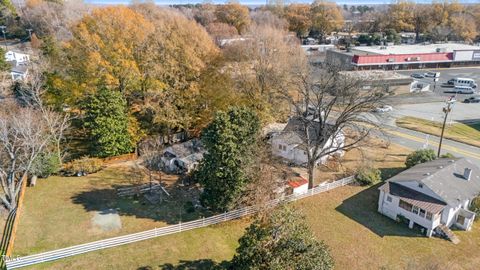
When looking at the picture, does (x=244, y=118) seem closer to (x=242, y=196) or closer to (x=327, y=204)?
(x=242, y=196)

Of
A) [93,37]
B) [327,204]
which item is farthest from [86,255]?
[93,37]

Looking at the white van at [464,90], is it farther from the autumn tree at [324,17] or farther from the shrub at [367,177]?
A: the autumn tree at [324,17]

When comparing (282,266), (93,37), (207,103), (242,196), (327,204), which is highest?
(93,37)

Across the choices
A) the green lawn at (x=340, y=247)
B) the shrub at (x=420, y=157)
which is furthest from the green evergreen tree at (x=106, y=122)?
the shrub at (x=420, y=157)

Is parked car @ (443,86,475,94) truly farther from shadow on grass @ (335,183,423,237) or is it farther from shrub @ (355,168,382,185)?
shadow on grass @ (335,183,423,237)

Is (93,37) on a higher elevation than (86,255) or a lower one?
higher

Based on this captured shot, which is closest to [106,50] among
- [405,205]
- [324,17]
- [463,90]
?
[405,205]

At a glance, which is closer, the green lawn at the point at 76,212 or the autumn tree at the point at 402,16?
the green lawn at the point at 76,212
